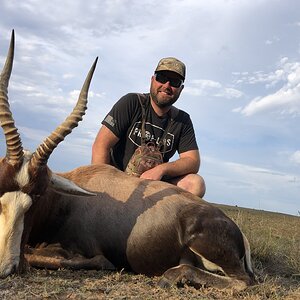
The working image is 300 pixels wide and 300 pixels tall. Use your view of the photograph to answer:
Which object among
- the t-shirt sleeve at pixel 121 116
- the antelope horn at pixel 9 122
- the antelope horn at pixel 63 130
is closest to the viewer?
the antelope horn at pixel 9 122

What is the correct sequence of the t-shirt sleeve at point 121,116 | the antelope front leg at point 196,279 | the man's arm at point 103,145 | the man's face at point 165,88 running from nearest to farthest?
the antelope front leg at point 196,279 → the man's arm at point 103,145 → the t-shirt sleeve at point 121,116 → the man's face at point 165,88

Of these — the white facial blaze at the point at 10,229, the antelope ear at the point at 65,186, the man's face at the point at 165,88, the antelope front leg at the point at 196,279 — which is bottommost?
the antelope front leg at the point at 196,279

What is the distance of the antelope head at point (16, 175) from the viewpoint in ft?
14.2

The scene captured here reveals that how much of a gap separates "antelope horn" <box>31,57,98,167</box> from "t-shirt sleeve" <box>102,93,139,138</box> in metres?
2.51

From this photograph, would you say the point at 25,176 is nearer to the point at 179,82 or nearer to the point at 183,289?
the point at 183,289

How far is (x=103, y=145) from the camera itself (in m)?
7.34

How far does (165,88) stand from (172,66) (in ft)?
1.16

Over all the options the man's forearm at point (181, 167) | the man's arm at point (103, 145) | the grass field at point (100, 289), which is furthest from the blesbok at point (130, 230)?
the man's arm at point (103, 145)

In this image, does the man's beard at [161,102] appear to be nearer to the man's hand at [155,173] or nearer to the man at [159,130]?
the man at [159,130]

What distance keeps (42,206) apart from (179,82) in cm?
344

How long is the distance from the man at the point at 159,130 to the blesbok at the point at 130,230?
147 centimetres

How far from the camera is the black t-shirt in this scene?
7.45 m

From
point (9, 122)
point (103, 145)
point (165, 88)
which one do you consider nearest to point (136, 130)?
point (103, 145)

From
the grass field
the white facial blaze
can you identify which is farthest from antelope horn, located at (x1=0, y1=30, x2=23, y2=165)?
the grass field
